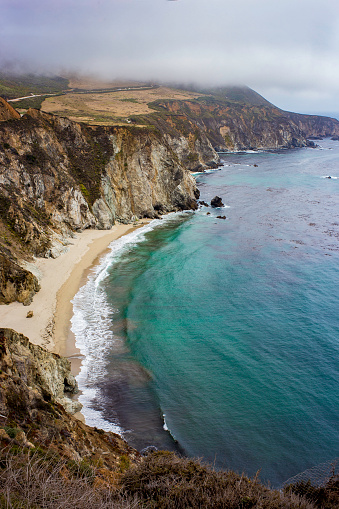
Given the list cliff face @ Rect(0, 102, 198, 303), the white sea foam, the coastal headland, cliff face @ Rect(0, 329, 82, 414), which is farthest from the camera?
cliff face @ Rect(0, 102, 198, 303)

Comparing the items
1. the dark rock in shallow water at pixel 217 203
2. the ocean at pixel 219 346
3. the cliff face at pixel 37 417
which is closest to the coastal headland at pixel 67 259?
the cliff face at pixel 37 417

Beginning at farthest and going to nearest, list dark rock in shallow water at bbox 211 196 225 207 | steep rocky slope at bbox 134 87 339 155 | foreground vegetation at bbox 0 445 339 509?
steep rocky slope at bbox 134 87 339 155 → dark rock in shallow water at bbox 211 196 225 207 → foreground vegetation at bbox 0 445 339 509

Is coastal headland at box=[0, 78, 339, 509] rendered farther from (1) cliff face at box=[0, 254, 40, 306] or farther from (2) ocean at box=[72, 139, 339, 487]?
(2) ocean at box=[72, 139, 339, 487]

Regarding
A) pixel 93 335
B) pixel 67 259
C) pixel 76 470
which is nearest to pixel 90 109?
pixel 67 259

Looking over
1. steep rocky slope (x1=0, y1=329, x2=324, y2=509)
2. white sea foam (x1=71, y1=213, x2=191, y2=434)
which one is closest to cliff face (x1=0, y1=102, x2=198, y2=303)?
white sea foam (x1=71, y1=213, x2=191, y2=434)

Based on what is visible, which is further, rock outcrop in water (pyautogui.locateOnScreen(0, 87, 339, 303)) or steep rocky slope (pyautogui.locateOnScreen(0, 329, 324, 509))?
rock outcrop in water (pyautogui.locateOnScreen(0, 87, 339, 303))

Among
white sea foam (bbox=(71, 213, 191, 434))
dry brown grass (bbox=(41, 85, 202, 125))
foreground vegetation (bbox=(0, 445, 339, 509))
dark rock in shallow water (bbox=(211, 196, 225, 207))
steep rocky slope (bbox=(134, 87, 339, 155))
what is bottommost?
white sea foam (bbox=(71, 213, 191, 434))
